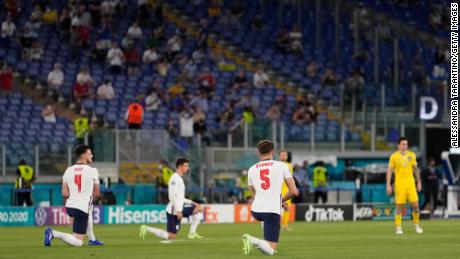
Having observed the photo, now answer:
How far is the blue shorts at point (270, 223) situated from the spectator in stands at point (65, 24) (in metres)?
29.3

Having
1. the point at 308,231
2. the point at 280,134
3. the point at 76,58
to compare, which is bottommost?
the point at 308,231

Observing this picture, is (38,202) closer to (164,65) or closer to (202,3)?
(164,65)

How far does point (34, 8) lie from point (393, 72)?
47.9 ft

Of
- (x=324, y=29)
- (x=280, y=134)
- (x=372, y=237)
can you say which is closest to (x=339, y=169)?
(x=280, y=134)

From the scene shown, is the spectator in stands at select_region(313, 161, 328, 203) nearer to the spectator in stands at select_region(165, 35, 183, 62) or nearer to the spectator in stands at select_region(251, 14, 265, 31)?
the spectator in stands at select_region(165, 35, 183, 62)

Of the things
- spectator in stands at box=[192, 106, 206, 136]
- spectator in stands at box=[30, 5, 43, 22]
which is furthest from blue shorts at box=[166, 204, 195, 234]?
spectator in stands at box=[30, 5, 43, 22]

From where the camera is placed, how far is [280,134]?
43344 millimetres

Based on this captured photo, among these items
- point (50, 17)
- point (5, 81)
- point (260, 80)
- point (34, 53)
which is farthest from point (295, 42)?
point (5, 81)

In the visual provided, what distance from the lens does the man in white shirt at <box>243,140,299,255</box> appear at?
1917 cm

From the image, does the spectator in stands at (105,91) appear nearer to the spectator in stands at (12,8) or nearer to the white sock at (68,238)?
the spectator in stands at (12,8)

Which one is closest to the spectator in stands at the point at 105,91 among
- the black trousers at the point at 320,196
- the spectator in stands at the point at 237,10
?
the black trousers at the point at 320,196

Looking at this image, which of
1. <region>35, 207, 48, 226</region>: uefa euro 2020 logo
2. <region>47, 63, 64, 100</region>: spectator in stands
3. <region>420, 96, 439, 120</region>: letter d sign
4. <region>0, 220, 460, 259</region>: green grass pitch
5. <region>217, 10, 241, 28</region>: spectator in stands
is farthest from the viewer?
<region>217, 10, 241, 28</region>: spectator in stands

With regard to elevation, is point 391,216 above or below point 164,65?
below

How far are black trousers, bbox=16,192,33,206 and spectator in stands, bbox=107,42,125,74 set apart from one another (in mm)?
9302
